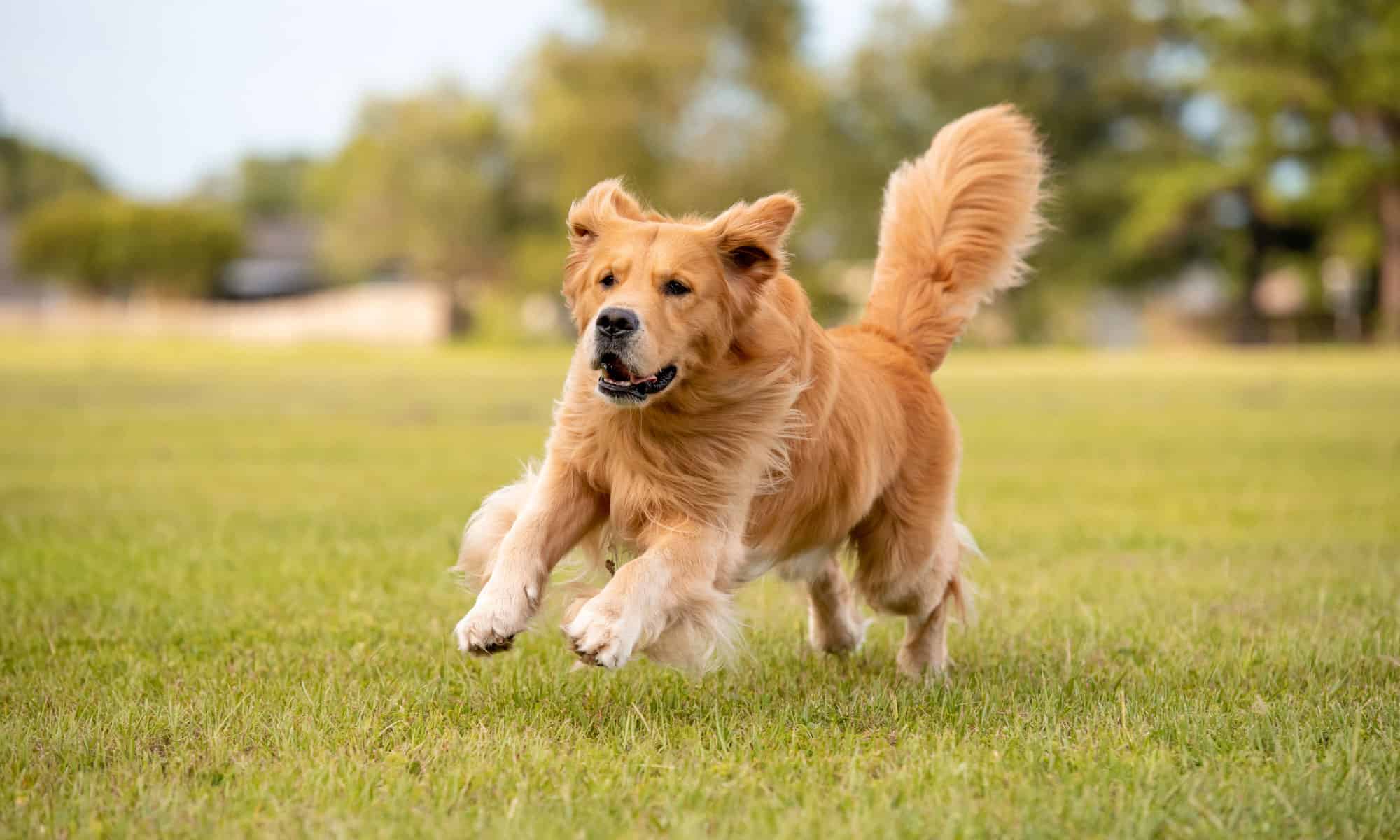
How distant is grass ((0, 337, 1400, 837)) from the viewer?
355cm

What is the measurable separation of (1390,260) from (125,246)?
2155 inches

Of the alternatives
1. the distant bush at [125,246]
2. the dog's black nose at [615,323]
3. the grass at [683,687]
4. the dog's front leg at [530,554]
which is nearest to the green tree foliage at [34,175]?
the distant bush at [125,246]

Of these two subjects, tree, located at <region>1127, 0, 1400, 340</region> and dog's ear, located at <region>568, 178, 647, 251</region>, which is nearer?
dog's ear, located at <region>568, 178, 647, 251</region>

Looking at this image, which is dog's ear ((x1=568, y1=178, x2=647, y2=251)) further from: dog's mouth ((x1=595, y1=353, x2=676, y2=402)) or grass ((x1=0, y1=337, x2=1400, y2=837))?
grass ((x1=0, y1=337, x2=1400, y2=837))

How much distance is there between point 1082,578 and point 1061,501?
11.1 ft

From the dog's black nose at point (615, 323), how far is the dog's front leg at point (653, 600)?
716 millimetres

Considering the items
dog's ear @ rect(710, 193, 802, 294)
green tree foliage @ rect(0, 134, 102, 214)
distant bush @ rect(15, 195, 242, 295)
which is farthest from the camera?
green tree foliage @ rect(0, 134, 102, 214)

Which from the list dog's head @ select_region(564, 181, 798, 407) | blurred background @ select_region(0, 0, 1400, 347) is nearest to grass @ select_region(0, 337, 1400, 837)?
dog's head @ select_region(564, 181, 798, 407)

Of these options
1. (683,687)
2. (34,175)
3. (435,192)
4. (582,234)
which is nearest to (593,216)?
(582,234)

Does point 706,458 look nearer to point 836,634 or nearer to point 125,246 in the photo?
point 836,634

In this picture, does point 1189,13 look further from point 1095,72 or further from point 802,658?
point 802,658

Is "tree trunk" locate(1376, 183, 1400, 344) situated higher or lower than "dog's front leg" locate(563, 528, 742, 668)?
higher

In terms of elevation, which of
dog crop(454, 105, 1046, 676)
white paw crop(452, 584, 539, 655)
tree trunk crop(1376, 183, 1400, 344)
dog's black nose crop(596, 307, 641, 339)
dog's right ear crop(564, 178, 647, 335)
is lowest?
white paw crop(452, 584, 539, 655)

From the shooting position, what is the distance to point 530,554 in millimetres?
4672
